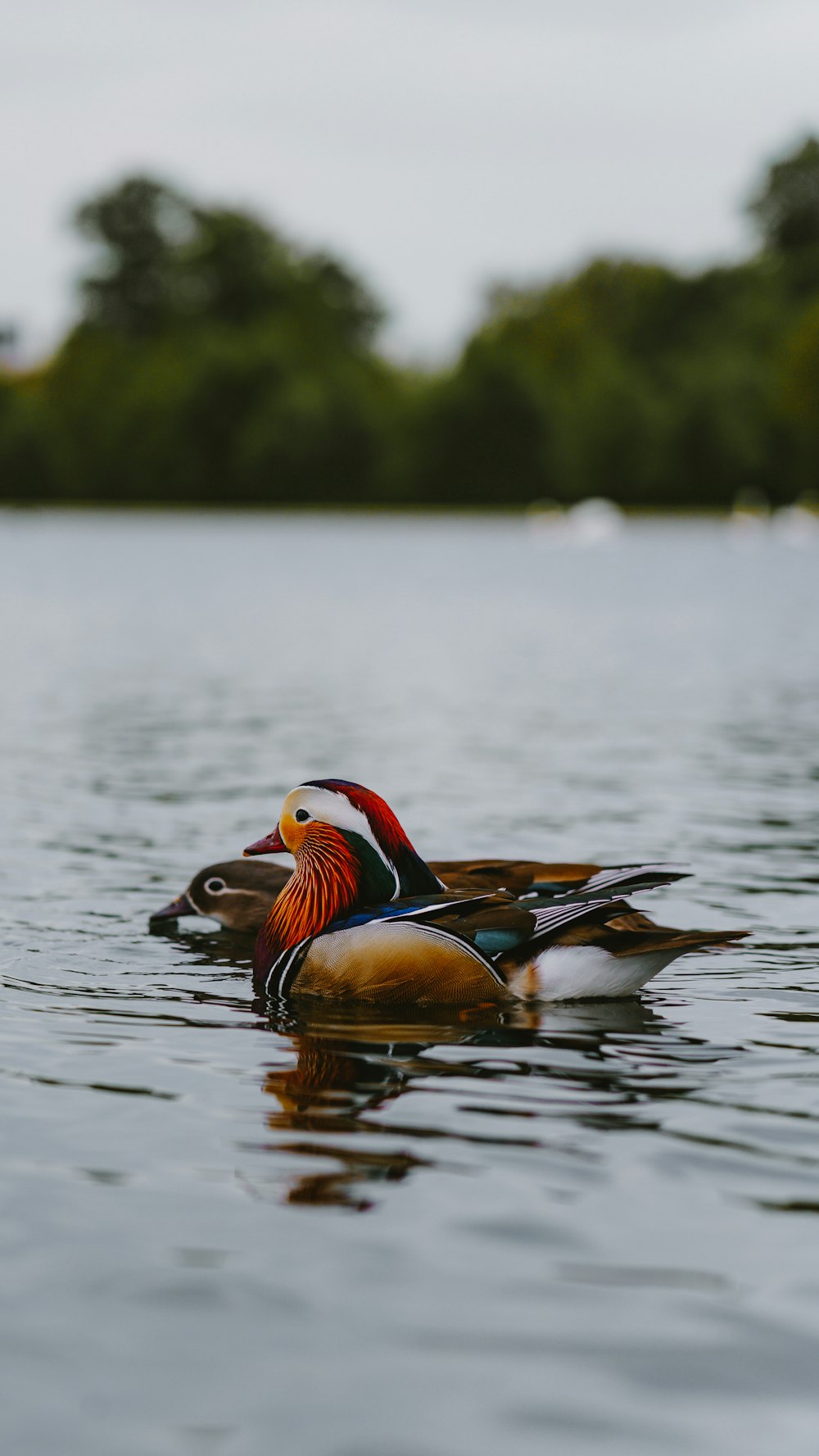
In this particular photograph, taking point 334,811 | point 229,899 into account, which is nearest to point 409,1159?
point 334,811

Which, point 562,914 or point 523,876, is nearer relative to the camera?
point 562,914

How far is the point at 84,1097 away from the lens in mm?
7039

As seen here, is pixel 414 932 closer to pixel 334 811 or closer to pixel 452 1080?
pixel 334 811

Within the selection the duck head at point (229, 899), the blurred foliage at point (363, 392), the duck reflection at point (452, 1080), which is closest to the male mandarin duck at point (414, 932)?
the duck reflection at point (452, 1080)

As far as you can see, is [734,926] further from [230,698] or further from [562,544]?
[562,544]

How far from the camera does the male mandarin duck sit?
800 cm

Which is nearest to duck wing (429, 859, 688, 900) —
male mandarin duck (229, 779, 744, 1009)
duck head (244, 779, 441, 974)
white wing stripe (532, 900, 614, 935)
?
male mandarin duck (229, 779, 744, 1009)

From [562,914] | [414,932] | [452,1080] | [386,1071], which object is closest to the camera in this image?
[452,1080]

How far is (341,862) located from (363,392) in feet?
345

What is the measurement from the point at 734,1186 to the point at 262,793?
372 inches

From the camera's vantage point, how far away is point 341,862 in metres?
8.57

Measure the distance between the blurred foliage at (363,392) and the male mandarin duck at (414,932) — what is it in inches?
3613

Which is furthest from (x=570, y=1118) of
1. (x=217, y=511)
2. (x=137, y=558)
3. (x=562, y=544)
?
(x=217, y=511)

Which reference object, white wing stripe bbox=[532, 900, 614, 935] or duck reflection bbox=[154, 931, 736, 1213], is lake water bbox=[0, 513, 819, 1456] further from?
white wing stripe bbox=[532, 900, 614, 935]
